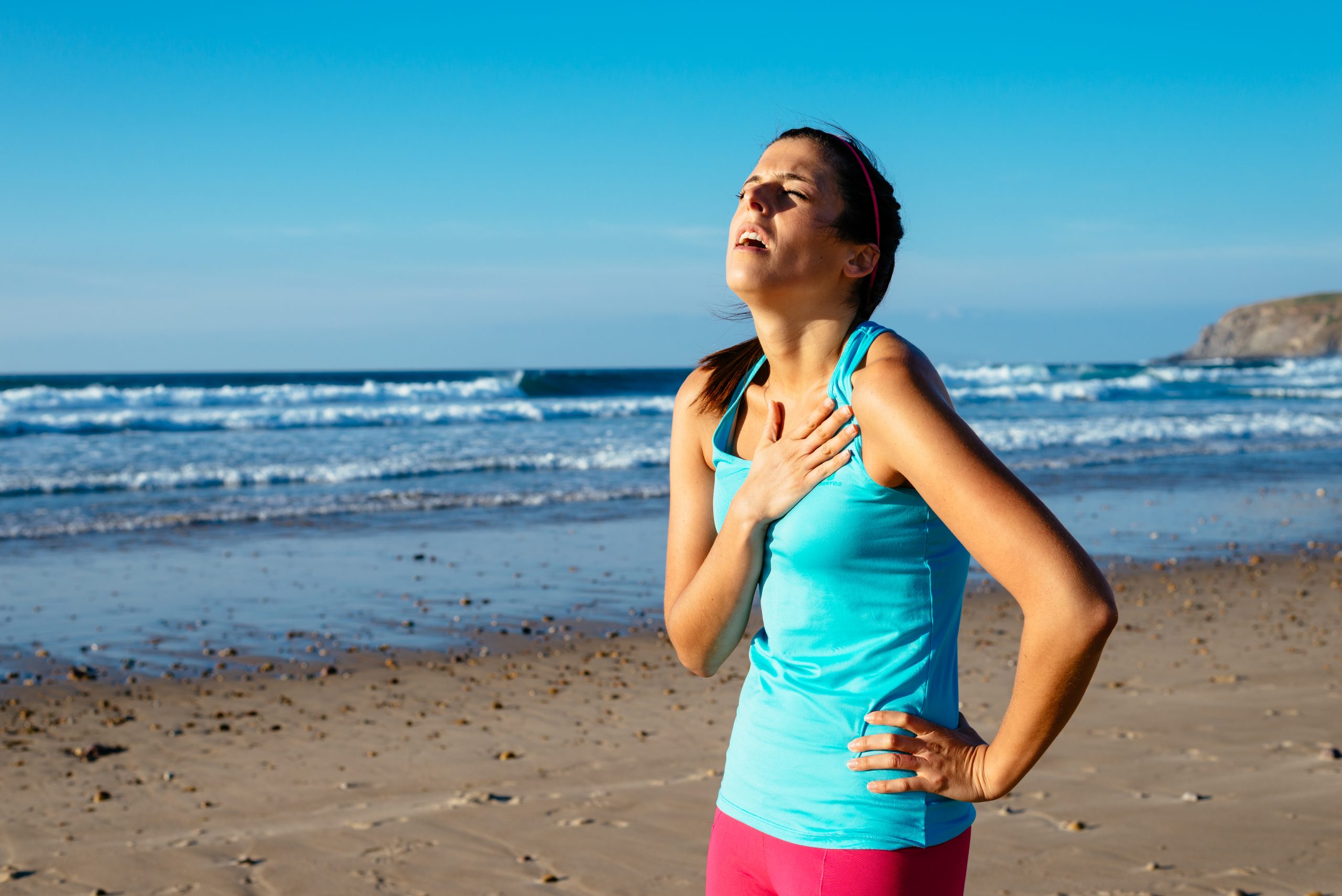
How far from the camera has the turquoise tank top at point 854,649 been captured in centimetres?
162

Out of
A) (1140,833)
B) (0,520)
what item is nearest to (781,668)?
(1140,833)

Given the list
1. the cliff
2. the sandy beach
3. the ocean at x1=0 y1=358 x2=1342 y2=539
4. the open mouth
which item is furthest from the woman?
the cliff

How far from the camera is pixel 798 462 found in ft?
5.49

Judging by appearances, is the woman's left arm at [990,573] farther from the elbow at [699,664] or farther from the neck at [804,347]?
the elbow at [699,664]

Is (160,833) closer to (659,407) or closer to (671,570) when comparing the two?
(671,570)

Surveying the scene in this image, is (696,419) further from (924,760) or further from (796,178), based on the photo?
(924,760)

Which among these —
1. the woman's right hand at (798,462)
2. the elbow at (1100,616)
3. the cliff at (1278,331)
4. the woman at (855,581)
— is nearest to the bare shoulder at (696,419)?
the woman at (855,581)

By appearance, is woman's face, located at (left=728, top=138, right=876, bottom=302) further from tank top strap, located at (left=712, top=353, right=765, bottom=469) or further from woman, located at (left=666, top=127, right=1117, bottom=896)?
tank top strap, located at (left=712, top=353, right=765, bottom=469)

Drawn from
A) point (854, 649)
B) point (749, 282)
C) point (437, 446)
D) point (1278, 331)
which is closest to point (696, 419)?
point (749, 282)

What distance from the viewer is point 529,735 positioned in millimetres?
6223

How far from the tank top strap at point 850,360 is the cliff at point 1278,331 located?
141283 mm

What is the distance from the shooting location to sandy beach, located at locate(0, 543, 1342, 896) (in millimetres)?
4383

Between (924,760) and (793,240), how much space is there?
2.78ft

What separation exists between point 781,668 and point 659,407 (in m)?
35.2
